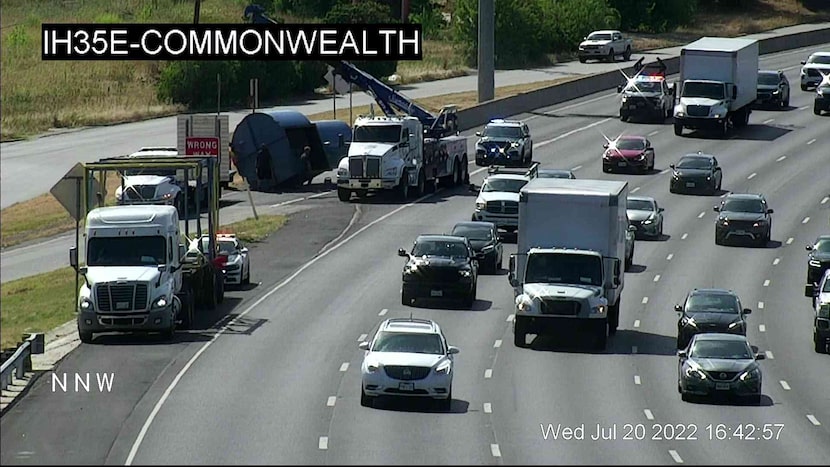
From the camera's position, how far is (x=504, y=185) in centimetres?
5819

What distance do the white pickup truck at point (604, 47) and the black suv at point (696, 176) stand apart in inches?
1577

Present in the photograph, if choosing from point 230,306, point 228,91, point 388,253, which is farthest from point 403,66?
point 230,306

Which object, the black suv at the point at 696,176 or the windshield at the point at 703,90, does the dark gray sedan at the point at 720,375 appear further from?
the windshield at the point at 703,90

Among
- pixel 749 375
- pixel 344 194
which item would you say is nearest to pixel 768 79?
pixel 344 194

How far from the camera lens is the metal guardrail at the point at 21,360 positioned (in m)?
33.9

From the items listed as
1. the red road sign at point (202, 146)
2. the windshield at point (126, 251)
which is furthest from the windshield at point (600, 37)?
the windshield at point (126, 251)

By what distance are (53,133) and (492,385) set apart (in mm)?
41213

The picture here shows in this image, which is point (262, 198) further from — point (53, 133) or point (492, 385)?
point (492, 385)

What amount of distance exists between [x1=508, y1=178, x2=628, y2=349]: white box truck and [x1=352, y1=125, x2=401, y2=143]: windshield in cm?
2081

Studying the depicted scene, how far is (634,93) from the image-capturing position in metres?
83.4

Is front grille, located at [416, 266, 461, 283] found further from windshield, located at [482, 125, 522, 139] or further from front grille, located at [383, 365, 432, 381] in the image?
windshield, located at [482, 125, 522, 139]

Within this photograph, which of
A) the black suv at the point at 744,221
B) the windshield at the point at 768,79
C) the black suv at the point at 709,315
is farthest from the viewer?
the windshield at the point at 768,79

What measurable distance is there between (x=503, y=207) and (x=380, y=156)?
7180 millimetres

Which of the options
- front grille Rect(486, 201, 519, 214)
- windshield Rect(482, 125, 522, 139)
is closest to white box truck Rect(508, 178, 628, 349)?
front grille Rect(486, 201, 519, 214)
